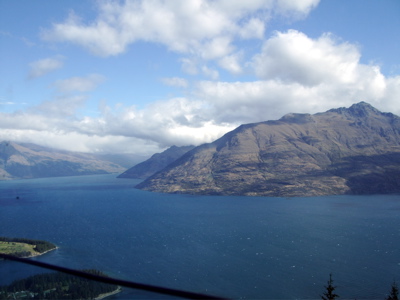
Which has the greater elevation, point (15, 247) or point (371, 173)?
point (371, 173)

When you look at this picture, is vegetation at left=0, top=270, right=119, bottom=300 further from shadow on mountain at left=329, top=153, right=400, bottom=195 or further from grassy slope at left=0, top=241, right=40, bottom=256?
shadow on mountain at left=329, top=153, right=400, bottom=195

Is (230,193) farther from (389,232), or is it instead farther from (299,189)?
(389,232)

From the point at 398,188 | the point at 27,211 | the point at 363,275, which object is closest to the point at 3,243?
the point at 27,211

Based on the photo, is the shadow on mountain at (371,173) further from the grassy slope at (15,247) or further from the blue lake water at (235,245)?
the grassy slope at (15,247)

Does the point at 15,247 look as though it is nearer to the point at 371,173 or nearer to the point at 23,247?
the point at 23,247

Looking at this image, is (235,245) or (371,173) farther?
(371,173)

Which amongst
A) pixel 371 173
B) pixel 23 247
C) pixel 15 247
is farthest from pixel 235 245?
pixel 371 173

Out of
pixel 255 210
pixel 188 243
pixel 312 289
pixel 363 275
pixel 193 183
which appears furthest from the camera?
pixel 193 183
